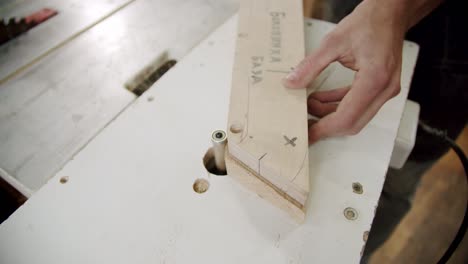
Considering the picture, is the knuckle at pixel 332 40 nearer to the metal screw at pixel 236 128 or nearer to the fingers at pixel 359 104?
the fingers at pixel 359 104

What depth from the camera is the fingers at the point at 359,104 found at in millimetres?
496

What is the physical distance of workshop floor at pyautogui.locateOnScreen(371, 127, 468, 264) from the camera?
1.24 metres

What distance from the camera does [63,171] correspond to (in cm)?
53

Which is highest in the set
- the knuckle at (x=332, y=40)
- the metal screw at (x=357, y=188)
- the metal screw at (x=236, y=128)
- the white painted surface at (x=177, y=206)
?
the knuckle at (x=332, y=40)

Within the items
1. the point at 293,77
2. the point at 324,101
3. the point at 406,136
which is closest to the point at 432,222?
the point at 406,136

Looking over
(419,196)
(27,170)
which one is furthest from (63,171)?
(419,196)

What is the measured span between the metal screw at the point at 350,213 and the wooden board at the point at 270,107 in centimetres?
8

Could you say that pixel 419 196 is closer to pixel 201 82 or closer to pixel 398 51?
pixel 398 51

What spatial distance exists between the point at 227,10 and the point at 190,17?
0.12m

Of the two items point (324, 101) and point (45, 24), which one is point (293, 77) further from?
point (45, 24)

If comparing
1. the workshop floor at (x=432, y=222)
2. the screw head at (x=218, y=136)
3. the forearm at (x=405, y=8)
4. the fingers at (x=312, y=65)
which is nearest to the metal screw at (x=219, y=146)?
the screw head at (x=218, y=136)

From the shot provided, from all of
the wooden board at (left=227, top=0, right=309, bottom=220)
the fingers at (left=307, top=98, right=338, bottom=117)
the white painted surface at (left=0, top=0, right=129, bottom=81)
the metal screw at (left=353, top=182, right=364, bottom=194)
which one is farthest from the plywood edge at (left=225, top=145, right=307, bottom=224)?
the white painted surface at (left=0, top=0, right=129, bottom=81)

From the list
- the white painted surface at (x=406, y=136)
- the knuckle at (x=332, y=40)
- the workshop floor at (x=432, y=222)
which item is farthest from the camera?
the workshop floor at (x=432, y=222)

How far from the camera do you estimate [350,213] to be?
0.47 metres
